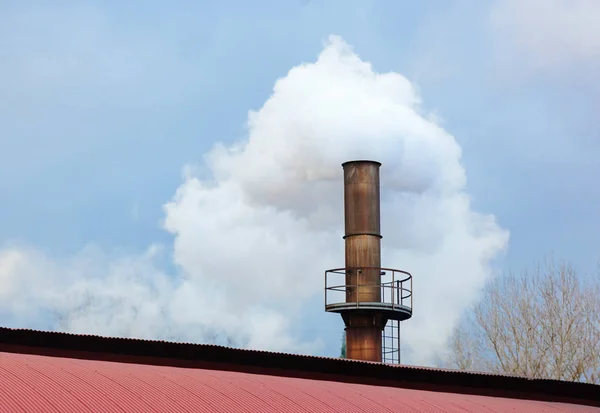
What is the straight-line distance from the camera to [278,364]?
76.1 feet

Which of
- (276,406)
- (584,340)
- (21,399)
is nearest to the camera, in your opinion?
(21,399)

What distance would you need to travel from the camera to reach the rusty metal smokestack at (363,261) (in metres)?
37.5

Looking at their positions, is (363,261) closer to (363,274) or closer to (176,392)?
(363,274)

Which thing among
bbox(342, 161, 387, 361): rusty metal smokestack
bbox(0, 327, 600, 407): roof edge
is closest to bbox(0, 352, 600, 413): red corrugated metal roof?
bbox(0, 327, 600, 407): roof edge

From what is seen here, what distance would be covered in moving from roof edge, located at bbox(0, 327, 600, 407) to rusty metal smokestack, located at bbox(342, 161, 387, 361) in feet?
39.6

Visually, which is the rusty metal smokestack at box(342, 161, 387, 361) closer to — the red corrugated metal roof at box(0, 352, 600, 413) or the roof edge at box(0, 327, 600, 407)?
the roof edge at box(0, 327, 600, 407)

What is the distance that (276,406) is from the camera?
18.4 metres

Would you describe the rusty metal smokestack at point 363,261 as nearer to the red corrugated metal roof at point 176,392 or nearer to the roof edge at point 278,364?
the roof edge at point 278,364

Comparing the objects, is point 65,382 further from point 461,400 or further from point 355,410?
point 461,400

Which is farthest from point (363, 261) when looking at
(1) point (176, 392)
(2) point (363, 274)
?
(1) point (176, 392)

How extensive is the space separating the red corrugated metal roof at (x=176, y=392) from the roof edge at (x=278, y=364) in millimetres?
1221

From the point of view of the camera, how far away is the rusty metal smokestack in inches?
1475

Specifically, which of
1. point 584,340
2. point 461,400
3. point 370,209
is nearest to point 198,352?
point 461,400

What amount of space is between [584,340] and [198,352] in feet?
96.9
